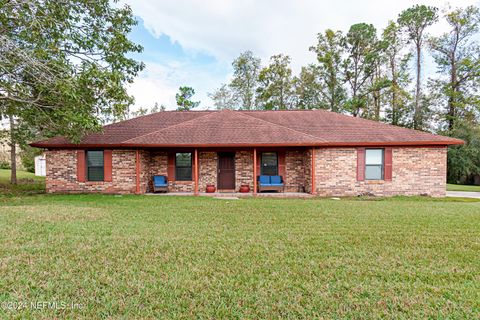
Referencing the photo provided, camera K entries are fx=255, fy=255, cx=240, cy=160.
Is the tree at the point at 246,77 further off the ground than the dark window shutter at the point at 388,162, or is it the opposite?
the tree at the point at 246,77

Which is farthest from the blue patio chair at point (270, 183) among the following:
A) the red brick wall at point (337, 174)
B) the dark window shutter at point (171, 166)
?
the dark window shutter at point (171, 166)

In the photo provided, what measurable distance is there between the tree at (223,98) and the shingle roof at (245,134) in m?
15.4

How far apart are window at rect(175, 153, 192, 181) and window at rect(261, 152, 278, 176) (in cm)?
354

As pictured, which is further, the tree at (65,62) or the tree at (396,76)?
the tree at (396,76)

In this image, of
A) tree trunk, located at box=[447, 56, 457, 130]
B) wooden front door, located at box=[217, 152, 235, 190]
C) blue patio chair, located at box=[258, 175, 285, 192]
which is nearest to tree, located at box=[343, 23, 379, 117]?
tree trunk, located at box=[447, 56, 457, 130]

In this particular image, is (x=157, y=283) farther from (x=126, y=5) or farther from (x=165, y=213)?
(x=126, y=5)

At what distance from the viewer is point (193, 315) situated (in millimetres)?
2387

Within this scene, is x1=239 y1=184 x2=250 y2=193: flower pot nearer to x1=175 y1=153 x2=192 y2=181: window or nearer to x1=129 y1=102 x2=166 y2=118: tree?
x1=175 y1=153 x2=192 y2=181: window

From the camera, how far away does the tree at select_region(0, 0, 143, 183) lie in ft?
25.1

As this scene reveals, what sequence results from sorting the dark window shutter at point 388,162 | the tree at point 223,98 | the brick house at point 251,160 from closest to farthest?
the brick house at point 251,160 → the dark window shutter at point 388,162 → the tree at point 223,98

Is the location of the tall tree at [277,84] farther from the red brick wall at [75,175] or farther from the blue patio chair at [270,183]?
the red brick wall at [75,175]

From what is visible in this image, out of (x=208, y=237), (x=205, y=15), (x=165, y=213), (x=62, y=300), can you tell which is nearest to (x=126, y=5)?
(x=205, y=15)

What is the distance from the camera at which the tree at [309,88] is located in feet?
83.7

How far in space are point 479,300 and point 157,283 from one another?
3464 millimetres
